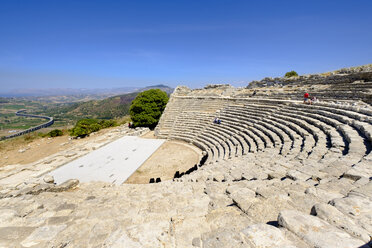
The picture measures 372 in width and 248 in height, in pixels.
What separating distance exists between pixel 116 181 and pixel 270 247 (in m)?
8.85

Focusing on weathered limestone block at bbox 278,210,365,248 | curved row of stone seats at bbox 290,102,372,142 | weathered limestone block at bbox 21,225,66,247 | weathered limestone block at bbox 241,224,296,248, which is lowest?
weathered limestone block at bbox 21,225,66,247

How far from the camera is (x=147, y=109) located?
20.9 m

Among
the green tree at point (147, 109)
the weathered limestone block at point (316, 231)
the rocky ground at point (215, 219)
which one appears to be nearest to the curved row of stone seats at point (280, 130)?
the rocky ground at point (215, 219)

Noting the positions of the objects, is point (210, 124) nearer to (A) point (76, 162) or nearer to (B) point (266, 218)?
(A) point (76, 162)

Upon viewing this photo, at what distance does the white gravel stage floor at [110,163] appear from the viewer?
939 centimetres

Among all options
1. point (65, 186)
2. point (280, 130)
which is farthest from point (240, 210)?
point (280, 130)

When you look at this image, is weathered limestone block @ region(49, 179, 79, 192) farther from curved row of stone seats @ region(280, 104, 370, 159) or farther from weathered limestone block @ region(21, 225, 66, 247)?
curved row of stone seats @ region(280, 104, 370, 159)

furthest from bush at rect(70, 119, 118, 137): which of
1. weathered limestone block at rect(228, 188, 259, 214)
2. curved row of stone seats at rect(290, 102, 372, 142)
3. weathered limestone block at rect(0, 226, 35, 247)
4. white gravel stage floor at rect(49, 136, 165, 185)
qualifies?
curved row of stone seats at rect(290, 102, 372, 142)

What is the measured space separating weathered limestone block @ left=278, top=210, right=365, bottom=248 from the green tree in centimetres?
1932

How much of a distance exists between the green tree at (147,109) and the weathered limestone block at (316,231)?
19322 mm

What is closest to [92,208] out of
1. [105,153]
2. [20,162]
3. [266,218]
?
[266,218]

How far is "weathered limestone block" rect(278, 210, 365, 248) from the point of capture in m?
1.63

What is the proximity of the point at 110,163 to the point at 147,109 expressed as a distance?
10.8 meters

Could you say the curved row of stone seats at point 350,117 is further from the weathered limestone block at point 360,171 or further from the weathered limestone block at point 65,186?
the weathered limestone block at point 65,186
